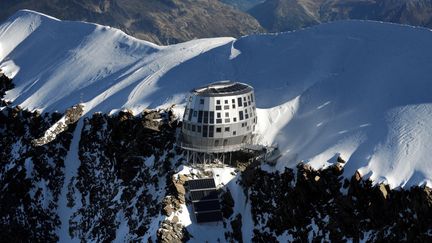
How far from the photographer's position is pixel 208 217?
75.6 metres

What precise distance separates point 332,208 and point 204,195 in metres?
16.6

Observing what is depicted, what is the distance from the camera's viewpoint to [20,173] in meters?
101

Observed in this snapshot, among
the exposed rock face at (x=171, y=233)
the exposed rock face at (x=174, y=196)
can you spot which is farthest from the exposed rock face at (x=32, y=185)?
the exposed rock face at (x=171, y=233)

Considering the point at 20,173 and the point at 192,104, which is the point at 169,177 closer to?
the point at 192,104

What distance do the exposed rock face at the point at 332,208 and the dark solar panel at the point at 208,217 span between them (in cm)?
A: 450

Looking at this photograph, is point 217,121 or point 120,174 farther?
point 120,174

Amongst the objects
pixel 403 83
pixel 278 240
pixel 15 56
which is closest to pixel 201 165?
pixel 278 240

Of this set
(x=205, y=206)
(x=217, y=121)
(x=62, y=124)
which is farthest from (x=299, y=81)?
(x=62, y=124)

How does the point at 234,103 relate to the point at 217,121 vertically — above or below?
above

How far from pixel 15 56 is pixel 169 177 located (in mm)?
73044

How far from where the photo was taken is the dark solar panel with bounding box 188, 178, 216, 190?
77938 mm

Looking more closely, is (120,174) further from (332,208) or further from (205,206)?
(332,208)

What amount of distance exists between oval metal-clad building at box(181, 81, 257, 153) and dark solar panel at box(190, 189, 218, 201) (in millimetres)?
6128

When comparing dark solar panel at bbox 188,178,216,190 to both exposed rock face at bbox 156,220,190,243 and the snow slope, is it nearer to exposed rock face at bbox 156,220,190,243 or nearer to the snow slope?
exposed rock face at bbox 156,220,190,243
